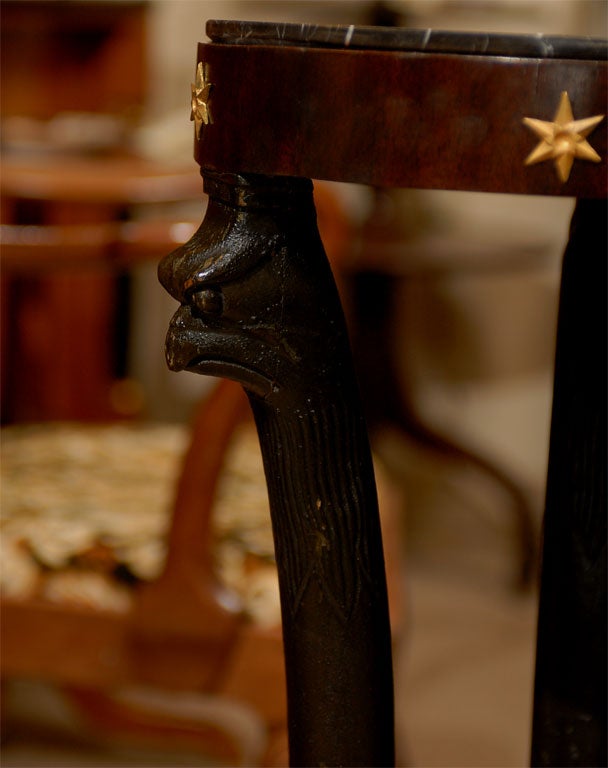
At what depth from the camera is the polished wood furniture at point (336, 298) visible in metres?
0.56

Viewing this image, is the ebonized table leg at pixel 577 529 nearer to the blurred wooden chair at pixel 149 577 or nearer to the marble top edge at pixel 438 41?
the marble top edge at pixel 438 41

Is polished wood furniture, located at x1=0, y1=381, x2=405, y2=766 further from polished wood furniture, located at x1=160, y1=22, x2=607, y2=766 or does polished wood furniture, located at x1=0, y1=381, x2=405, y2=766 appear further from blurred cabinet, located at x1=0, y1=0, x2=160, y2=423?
blurred cabinet, located at x1=0, y1=0, x2=160, y2=423

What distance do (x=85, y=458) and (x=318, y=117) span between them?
3.10 ft

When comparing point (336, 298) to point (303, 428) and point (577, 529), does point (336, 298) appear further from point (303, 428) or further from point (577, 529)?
point (577, 529)

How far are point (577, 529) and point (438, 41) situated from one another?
375mm

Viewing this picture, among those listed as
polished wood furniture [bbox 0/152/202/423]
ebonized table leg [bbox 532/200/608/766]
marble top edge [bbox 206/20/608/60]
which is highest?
marble top edge [bbox 206/20/608/60]

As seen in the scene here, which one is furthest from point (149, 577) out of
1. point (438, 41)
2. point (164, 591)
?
point (438, 41)

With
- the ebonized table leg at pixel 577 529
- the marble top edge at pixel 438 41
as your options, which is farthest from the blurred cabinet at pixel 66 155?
the marble top edge at pixel 438 41

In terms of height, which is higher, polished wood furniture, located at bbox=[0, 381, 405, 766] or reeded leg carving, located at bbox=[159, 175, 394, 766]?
reeded leg carving, located at bbox=[159, 175, 394, 766]

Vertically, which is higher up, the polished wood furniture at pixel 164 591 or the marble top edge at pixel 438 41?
the marble top edge at pixel 438 41

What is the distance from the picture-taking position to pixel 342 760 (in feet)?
2.36

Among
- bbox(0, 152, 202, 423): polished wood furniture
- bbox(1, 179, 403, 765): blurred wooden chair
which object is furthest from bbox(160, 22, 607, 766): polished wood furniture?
bbox(0, 152, 202, 423): polished wood furniture

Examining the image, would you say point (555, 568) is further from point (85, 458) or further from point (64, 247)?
point (85, 458)

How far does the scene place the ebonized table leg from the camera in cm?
79
